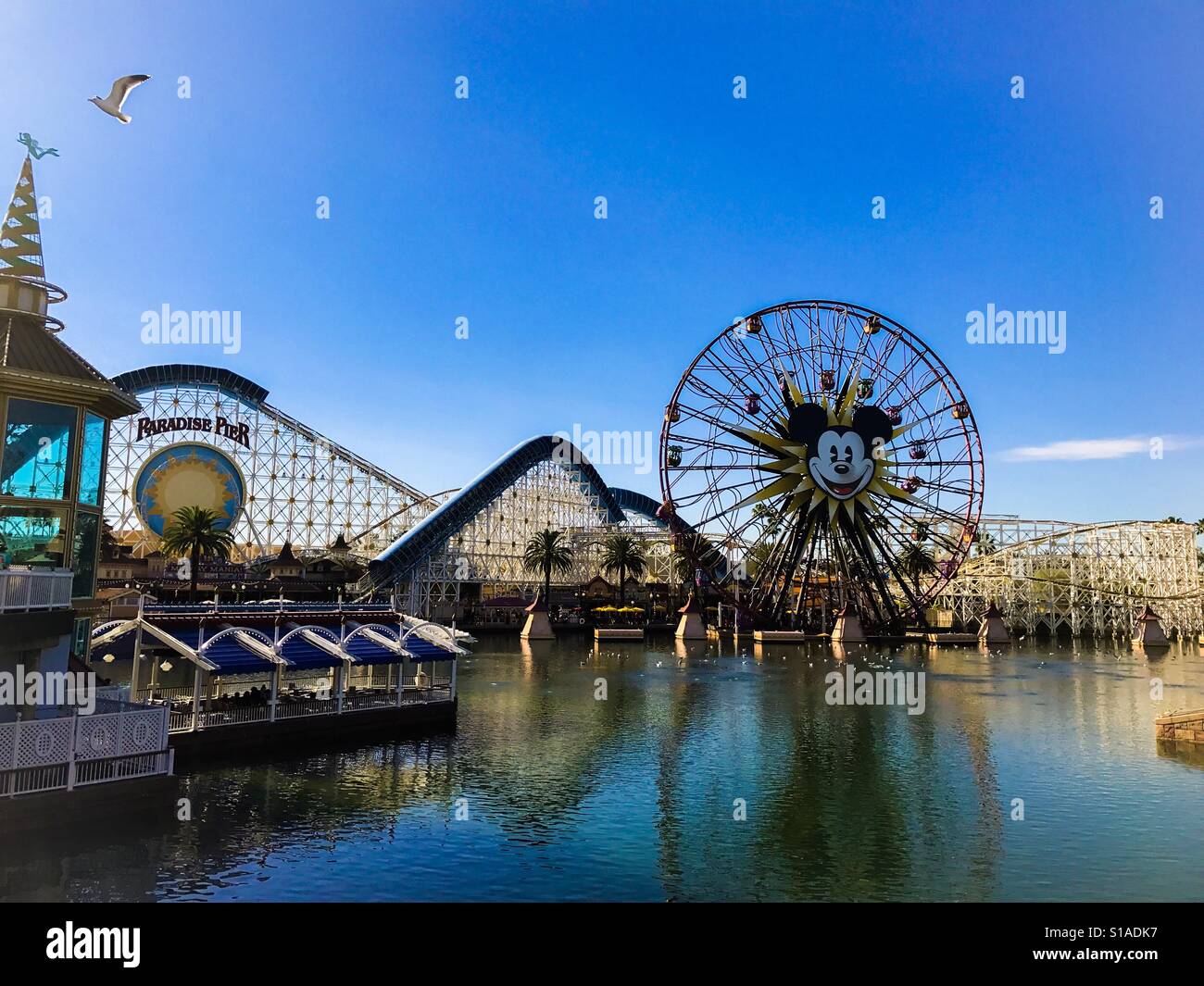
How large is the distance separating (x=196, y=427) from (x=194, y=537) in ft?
52.5

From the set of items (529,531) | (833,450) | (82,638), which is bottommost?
(82,638)

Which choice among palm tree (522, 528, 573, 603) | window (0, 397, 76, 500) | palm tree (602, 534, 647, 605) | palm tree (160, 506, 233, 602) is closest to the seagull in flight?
window (0, 397, 76, 500)

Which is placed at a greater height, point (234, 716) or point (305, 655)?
point (305, 655)

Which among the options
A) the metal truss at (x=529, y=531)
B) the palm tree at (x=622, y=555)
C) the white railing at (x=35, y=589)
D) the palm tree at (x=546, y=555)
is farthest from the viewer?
the metal truss at (x=529, y=531)

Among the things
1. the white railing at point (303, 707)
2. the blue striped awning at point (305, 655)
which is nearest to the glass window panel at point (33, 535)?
the white railing at point (303, 707)

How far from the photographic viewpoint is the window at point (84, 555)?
65.7 feet

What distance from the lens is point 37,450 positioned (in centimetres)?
1938

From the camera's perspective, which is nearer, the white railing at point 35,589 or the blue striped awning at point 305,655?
the white railing at point 35,589

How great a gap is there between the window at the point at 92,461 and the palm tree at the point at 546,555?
60954 millimetres

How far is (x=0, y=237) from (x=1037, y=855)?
27.8 metres

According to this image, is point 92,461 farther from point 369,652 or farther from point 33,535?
point 369,652

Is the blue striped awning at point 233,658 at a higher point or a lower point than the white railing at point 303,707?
higher

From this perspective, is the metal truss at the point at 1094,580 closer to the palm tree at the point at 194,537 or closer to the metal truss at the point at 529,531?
the metal truss at the point at 529,531

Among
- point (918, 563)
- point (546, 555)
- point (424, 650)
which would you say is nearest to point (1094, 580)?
point (918, 563)
